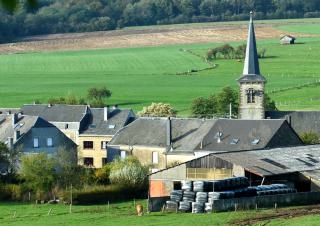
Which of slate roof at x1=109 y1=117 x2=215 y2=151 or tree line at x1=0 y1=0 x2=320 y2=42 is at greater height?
tree line at x1=0 y1=0 x2=320 y2=42

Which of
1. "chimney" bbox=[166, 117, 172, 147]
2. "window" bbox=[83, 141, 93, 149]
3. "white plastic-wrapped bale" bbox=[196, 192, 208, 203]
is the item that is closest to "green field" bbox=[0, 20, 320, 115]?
"window" bbox=[83, 141, 93, 149]

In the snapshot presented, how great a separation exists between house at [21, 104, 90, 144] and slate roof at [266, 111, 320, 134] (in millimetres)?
10499

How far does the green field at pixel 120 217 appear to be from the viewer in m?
43.3

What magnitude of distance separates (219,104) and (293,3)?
351ft

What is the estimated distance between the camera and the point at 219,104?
274 feet

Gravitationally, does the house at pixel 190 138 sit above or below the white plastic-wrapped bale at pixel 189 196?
above

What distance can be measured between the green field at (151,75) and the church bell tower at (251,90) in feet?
39.3

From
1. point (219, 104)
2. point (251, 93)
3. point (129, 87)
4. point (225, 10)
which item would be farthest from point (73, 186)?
point (225, 10)

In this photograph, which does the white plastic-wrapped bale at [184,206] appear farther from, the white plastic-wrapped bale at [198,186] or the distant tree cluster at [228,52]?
the distant tree cluster at [228,52]

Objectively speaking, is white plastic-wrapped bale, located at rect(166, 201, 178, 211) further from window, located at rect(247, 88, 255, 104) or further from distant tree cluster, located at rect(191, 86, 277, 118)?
distant tree cluster, located at rect(191, 86, 277, 118)

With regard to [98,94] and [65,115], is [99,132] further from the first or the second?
[98,94]

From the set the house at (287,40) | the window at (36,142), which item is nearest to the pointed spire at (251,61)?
the window at (36,142)

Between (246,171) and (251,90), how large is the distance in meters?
21.0

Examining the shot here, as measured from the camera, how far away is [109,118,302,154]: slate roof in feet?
210
